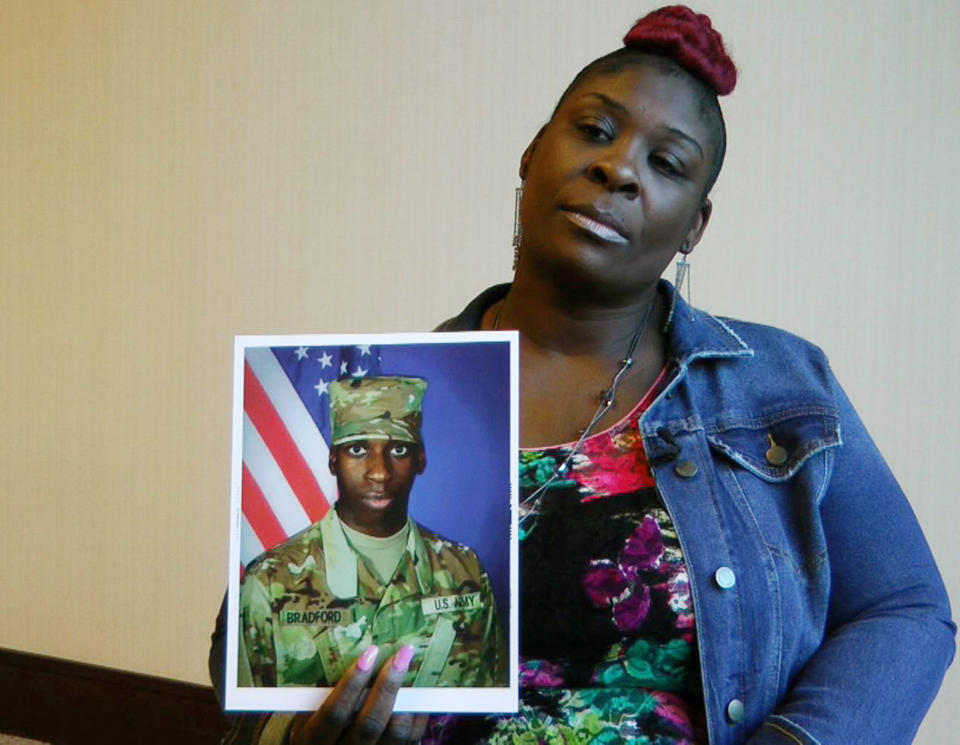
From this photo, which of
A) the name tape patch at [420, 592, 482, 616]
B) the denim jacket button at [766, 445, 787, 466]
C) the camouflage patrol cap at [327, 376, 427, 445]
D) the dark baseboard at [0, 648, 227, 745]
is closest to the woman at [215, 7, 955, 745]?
the denim jacket button at [766, 445, 787, 466]

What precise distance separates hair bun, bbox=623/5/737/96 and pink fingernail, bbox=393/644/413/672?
2.17ft

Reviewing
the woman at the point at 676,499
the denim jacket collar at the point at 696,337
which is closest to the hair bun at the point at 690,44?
the woman at the point at 676,499

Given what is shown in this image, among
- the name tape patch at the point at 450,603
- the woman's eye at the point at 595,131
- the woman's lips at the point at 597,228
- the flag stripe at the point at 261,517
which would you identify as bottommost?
the name tape patch at the point at 450,603

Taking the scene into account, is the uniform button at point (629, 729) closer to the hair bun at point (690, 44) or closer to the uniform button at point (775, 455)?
the uniform button at point (775, 455)

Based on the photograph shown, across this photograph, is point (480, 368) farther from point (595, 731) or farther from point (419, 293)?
point (419, 293)

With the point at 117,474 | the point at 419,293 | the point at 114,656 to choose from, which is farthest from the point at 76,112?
the point at 114,656

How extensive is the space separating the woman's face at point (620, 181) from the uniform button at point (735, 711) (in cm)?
42

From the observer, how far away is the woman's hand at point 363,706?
935mm

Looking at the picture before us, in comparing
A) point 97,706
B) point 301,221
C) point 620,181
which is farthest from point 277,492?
point 97,706

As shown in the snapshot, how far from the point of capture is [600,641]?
3.53 ft

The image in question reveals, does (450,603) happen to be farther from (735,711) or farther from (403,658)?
(735,711)

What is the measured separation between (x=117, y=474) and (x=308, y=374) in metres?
1.94

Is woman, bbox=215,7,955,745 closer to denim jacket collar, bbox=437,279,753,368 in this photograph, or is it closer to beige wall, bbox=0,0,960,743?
denim jacket collar, bbox=437,279,753,368

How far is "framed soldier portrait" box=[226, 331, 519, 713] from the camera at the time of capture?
3.10 ft
